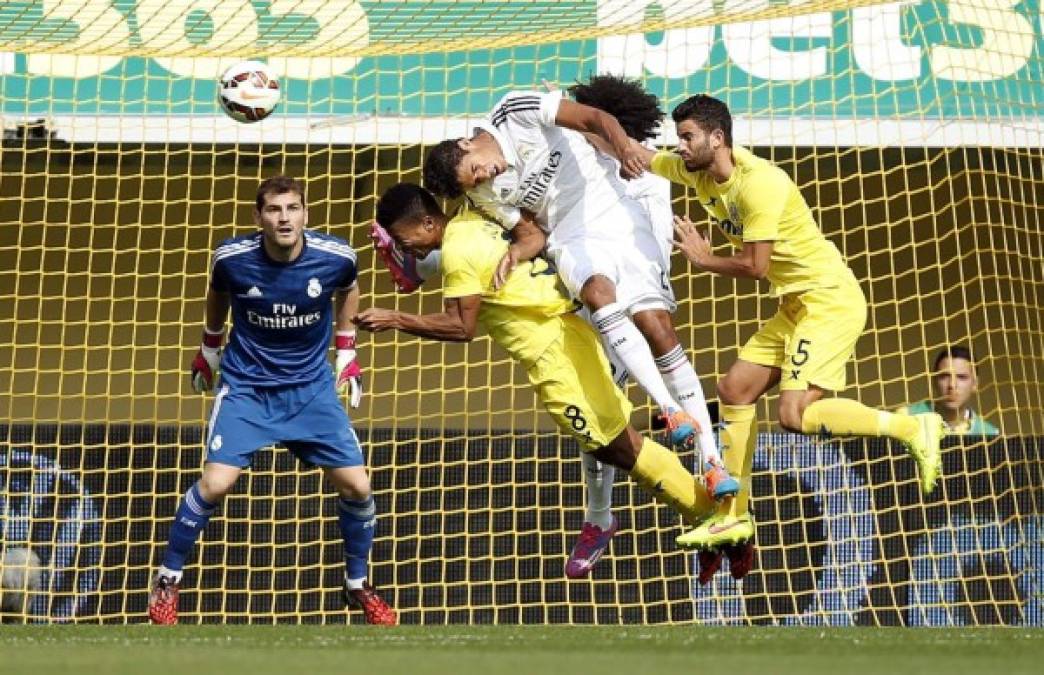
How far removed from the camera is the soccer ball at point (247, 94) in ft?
27.7

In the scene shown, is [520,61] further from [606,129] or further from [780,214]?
[780,214]

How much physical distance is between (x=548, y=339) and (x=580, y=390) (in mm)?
263

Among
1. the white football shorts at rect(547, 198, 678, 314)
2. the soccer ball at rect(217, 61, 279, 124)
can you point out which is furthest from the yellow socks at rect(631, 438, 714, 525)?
the soccer ball at rect(217, 61, 279, 124)

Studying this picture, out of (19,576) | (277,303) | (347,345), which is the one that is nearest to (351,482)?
(347,345)

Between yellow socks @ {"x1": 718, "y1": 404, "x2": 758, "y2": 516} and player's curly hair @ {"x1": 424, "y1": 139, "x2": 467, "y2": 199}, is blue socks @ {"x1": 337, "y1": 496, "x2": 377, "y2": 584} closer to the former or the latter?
player's curly hair @ {"x1": 424, "y1": 139, "x2": 467, "y2": 199}

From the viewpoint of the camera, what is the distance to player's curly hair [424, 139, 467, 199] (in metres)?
7.64

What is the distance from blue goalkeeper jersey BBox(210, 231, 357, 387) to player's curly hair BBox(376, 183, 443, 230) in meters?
0.28

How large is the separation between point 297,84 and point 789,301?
3.99 metres

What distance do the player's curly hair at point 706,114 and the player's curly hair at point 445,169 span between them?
3.02 feet

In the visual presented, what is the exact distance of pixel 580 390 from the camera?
7688 mm

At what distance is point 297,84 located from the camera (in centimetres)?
1075

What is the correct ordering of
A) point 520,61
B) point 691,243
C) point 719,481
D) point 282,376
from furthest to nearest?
point 520,61 → point 282,376 → point 691,243 → point 719,481

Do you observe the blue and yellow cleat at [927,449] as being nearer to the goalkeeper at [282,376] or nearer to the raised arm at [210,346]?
the goalkeeper at [282,376]

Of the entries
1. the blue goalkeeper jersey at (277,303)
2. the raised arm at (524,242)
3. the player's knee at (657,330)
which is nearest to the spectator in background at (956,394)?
the player's knee at (657,330)
